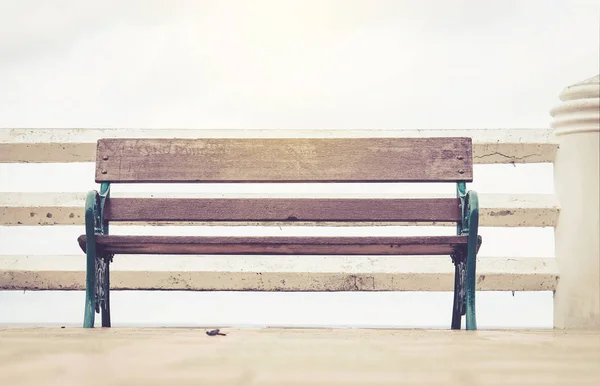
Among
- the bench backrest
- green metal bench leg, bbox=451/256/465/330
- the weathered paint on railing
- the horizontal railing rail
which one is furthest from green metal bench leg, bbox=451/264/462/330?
the horizontal railing rail

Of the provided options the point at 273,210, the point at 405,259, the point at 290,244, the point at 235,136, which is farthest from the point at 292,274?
the point at 290,244

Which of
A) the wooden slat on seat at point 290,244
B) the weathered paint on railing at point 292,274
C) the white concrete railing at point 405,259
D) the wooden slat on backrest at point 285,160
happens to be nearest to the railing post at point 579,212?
the white concrete railing at point 405,259

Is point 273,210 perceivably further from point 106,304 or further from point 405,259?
point 405,259

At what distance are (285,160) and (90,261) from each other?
0.98 m

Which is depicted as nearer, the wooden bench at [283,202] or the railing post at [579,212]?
the wooden bench at [283,202]

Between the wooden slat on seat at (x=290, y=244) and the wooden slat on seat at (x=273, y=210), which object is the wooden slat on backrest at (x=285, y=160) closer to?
the wooden slat on seat at (x=273, y=210)

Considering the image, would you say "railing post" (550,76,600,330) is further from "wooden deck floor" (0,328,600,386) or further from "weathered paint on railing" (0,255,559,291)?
"wooden deck floor" (0,328,600,386)

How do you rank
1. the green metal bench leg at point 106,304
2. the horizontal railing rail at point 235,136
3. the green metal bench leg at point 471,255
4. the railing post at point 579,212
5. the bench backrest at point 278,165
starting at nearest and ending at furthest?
the green metal bench leg at point 471,255, the green metal bench leg at point 106,304, the bench backrest at point 278,165, the railing post at point 579,212, the horizontal railing rail at point 235,136

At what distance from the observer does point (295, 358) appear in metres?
1.99

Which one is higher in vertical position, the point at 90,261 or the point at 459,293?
the point at 90,261

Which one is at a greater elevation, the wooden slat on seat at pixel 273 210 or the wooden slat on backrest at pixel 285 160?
the wooden slat on backrest at pixel 285 160

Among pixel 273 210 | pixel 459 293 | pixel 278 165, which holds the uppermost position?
pixel 278 165

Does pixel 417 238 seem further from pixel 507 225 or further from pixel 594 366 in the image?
pixel 507 225

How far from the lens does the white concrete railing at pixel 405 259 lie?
4227 millimetres
